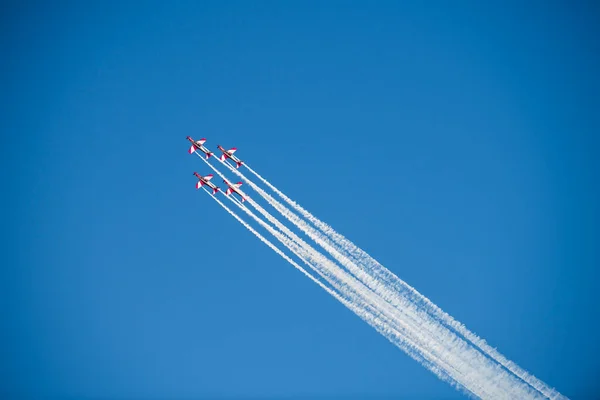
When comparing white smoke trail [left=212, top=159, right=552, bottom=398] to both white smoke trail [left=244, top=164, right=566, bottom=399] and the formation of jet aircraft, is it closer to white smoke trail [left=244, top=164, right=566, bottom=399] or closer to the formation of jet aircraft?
white smoke trail [left=244, top=164, right=566, bottom=399]

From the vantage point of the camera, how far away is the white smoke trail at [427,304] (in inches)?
1120

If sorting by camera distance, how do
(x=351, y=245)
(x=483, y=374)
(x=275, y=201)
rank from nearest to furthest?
(x=483, y=374), (x=351, y=245), (x=275, y=201)

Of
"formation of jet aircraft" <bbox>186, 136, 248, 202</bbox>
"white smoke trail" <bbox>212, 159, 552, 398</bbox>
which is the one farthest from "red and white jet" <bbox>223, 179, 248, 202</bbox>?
"white smoke trail" <bbox>212, 159, 552, 398</bbox>

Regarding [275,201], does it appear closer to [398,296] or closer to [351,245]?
[351,245]

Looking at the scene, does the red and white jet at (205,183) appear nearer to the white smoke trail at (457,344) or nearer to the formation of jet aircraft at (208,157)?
the formation of jet aircraft at (208,157)

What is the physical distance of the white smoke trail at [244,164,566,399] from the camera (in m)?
28.5

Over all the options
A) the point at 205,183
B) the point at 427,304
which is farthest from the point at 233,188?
the point at 427,304

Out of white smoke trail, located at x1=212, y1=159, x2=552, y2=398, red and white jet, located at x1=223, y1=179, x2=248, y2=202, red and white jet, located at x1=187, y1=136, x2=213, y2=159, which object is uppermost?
red and white jet, located at x1=187, y1=136, x2=213, y2=159

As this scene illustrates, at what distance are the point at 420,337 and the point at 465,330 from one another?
1.99 meters

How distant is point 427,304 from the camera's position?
2914 cm

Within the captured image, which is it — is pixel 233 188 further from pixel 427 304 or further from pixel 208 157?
pixel 427 304

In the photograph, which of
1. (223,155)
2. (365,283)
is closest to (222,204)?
(223,155)

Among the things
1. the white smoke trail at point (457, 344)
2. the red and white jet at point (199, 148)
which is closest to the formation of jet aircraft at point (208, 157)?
the red and white jet at point (199, 148)

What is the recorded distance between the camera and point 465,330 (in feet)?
94.0
